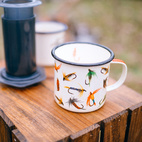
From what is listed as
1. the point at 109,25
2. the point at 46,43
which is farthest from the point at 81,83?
the point at 109,25

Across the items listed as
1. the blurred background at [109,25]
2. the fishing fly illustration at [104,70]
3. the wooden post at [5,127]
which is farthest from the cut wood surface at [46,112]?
the blurred background at [109,25]

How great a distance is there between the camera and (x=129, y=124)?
700 millimetres

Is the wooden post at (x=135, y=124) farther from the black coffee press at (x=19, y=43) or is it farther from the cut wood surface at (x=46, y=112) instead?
the black coffee press at (x=19, y=43)

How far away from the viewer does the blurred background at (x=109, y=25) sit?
199 cm

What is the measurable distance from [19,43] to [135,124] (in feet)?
1.51

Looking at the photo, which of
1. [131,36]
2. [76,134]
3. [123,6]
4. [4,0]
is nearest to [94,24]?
[131,36]

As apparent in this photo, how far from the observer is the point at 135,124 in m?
0.72

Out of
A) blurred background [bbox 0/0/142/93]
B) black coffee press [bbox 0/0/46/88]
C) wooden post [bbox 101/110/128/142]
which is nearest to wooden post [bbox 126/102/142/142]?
wooden post [bbox 101/110/128/142]

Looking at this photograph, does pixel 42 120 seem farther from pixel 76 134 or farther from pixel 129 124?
pixel 129 124

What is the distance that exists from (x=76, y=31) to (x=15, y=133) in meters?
1.93

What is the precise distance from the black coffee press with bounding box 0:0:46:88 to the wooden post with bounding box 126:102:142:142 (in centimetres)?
33

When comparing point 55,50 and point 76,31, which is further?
point 76,31

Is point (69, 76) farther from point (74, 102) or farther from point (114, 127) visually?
point (114, 127)

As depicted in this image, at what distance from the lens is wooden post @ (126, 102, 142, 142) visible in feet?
2.24
